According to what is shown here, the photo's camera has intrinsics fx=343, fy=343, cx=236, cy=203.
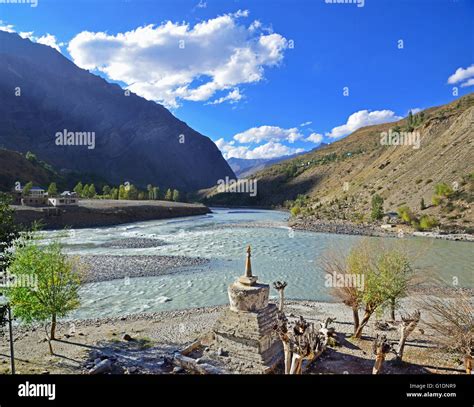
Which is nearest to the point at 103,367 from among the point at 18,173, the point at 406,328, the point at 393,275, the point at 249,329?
the point at 249,329

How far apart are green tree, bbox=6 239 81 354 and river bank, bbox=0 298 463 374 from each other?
137 centimetres

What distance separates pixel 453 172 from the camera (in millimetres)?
69312

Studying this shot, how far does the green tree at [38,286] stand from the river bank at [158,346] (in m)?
1.37

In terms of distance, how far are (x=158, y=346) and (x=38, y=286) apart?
514 centimetres

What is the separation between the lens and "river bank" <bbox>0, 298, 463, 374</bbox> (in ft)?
36.5

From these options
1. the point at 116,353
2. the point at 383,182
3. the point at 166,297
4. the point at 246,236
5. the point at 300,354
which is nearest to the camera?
the point at 300,354

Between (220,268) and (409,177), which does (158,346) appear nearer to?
(220,268)

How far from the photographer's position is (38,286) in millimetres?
12719

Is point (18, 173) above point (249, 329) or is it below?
above

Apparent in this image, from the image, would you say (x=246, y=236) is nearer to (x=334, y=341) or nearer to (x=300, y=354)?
(x=334, y=341)

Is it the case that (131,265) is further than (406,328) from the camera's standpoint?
Yes

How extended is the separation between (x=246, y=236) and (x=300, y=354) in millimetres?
45566
